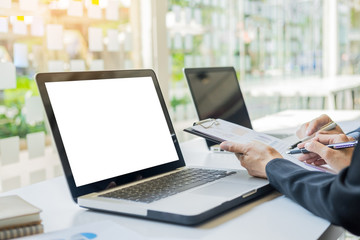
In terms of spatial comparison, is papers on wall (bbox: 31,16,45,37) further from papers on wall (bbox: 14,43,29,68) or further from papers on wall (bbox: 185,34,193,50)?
papers on wall (bbox: 185,34,193,50)

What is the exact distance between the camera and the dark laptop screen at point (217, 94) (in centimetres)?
167

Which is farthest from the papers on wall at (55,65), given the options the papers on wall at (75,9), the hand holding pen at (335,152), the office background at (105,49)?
the hand holding pen at (335,152)

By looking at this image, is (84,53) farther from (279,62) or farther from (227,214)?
(279,62)

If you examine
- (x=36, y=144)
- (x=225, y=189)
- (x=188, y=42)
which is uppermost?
(x=188, y=42)

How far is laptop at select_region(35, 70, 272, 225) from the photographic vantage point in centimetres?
90

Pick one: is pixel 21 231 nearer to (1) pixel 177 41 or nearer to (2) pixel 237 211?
(2) pixel 237 211

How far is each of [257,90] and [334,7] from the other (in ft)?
10.8

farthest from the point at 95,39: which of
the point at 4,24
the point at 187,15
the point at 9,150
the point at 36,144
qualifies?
the point at 187,15

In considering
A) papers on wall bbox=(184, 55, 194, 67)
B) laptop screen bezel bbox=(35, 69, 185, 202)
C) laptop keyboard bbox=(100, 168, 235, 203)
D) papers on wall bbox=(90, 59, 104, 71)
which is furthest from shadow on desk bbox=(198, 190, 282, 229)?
papers on wall bbox=(184, 55, 194, 67)

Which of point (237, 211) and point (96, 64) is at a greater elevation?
point (96, 64)

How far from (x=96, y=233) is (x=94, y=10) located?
175cm

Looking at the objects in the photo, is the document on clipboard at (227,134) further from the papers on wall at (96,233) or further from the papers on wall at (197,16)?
the papers on wall at (197,16)

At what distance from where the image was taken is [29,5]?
2.02 meters

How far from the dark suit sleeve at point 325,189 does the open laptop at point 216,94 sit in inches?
26.4
